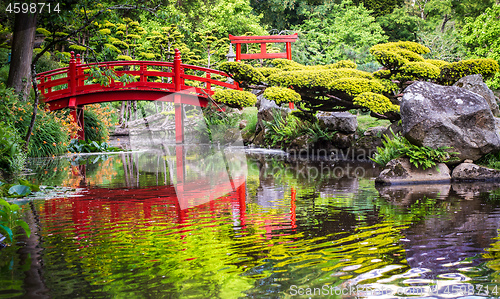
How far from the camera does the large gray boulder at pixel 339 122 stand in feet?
43.7

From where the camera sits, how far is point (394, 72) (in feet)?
35.3

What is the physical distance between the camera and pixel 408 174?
8.02 metres

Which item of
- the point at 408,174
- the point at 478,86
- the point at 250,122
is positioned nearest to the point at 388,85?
the point at 478,86

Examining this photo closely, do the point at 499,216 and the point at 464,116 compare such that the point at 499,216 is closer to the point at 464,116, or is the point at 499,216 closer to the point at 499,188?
the point at 499,188

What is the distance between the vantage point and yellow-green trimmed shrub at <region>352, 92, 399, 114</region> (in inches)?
394

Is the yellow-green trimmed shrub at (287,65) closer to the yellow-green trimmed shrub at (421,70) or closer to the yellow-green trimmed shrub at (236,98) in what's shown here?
the yellow-green trimmed shrub at (236,98)

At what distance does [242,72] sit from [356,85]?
336 centimetres

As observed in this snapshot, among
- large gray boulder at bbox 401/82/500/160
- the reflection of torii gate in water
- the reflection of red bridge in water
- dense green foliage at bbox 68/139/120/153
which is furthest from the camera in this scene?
dense green foliage at bbox 68/139/120/153

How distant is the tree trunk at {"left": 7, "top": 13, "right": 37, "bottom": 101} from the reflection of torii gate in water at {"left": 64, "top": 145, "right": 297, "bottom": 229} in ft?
16.3

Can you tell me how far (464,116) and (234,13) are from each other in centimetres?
2221

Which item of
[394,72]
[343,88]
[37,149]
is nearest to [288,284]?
[343,88]

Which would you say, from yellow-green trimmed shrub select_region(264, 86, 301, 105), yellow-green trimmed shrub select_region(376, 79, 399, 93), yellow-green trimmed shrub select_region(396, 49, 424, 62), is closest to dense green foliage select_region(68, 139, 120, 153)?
yellow-green trimmed shrub select_region(264, 86, 301, 105)

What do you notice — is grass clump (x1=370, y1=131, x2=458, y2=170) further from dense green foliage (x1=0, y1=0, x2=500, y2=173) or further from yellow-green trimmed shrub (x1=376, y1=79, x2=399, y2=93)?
yellow-green trimmed shrub (x1=376, y1=79, x2=399, y2=93)

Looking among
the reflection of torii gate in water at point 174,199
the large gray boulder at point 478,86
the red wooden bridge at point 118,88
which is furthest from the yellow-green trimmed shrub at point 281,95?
the red wooden bridge at point 118,88
